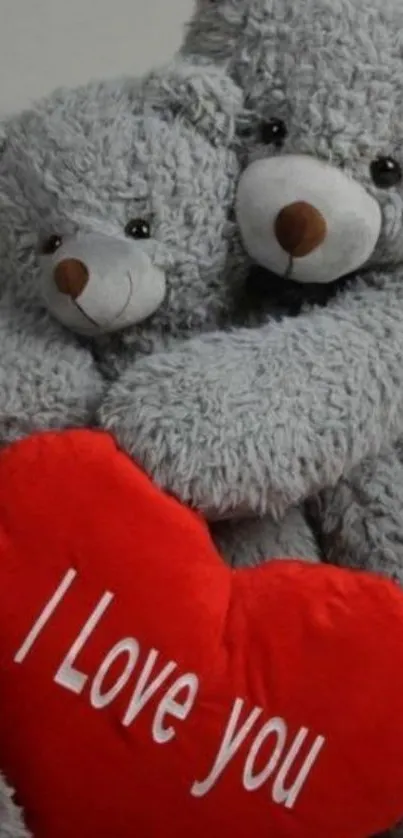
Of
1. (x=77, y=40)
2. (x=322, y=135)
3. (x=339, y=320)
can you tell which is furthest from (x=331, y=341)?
(x=77, y=40)

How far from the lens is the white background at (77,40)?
3.76 ft

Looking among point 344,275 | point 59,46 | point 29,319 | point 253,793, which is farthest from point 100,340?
point 59,46

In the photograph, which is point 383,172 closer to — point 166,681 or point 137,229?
point 137,229

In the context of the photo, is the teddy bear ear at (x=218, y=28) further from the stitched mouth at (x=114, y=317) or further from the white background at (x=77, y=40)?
the white background at (x=77, y=40)

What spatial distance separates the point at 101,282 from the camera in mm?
705

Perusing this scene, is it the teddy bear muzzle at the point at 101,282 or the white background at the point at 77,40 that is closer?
the teddy bear muzzle at the point at 101,282

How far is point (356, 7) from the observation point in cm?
75

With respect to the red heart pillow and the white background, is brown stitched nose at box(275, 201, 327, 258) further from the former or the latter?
the white background

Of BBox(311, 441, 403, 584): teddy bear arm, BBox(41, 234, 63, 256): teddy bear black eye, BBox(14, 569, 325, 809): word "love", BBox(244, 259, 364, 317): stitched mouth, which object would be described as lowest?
BBox(14, 569, 325, 809): word "love"

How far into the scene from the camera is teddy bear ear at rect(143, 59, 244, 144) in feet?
2.42

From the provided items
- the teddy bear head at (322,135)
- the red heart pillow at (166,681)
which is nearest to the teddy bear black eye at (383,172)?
the teddy bear head at (322,135)

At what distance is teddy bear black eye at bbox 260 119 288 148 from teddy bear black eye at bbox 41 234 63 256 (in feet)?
0.46

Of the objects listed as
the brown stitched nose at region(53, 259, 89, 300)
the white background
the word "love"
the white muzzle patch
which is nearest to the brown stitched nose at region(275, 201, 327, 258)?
the white muzzle patch

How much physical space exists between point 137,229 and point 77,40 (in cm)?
49
